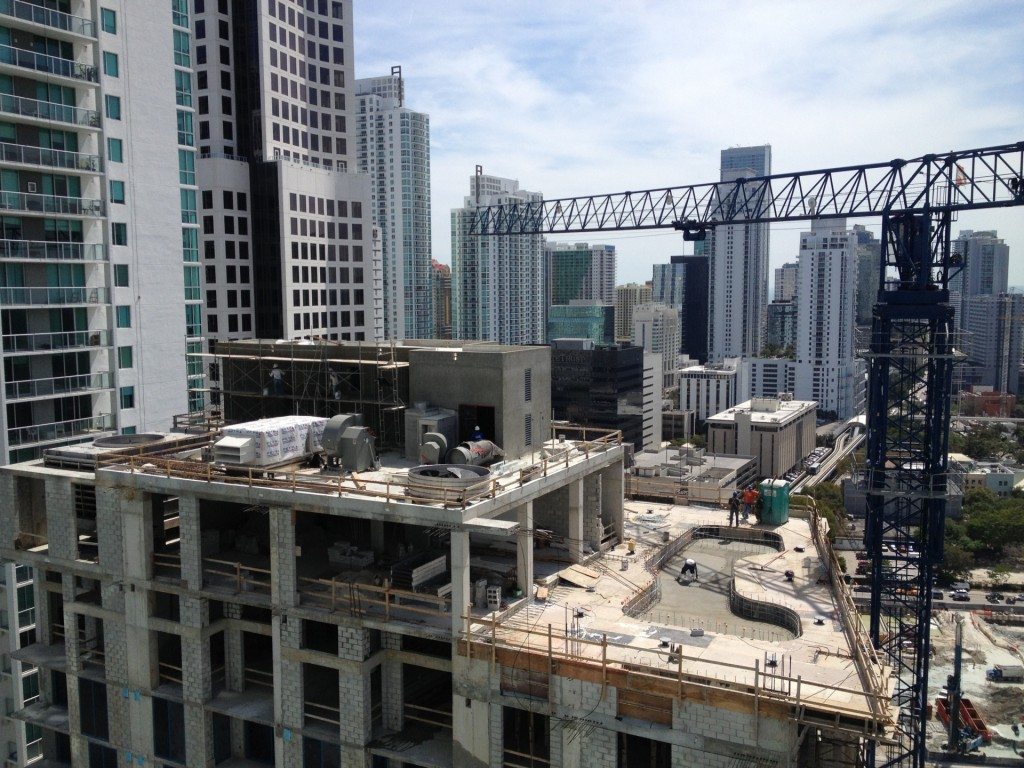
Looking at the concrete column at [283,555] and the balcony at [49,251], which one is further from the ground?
the balcony at [49,251]

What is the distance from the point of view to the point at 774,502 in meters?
43.5

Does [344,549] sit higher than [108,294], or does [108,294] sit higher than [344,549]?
[108,294]

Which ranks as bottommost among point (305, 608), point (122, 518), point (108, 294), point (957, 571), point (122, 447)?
point (957, 571)

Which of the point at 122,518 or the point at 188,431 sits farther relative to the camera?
the point at 188,431

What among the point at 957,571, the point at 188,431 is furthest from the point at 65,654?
the point at 957,571

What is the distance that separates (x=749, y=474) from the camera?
6826 inches

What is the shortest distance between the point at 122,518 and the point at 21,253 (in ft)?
68.9

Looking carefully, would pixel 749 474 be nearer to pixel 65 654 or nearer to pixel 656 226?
pixel 656 226

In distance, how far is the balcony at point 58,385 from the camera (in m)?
46.5

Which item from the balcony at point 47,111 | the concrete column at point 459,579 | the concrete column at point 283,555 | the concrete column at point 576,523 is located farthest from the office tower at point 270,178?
the concrete column at point 459,579

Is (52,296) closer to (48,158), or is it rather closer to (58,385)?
(58,385)

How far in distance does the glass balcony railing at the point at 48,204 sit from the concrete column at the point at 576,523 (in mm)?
33831

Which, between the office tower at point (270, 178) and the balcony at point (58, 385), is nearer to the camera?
the balcony at point (58, 385)

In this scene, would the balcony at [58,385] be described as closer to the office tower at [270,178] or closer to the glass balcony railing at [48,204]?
the glass balcony railing at [48,204]
